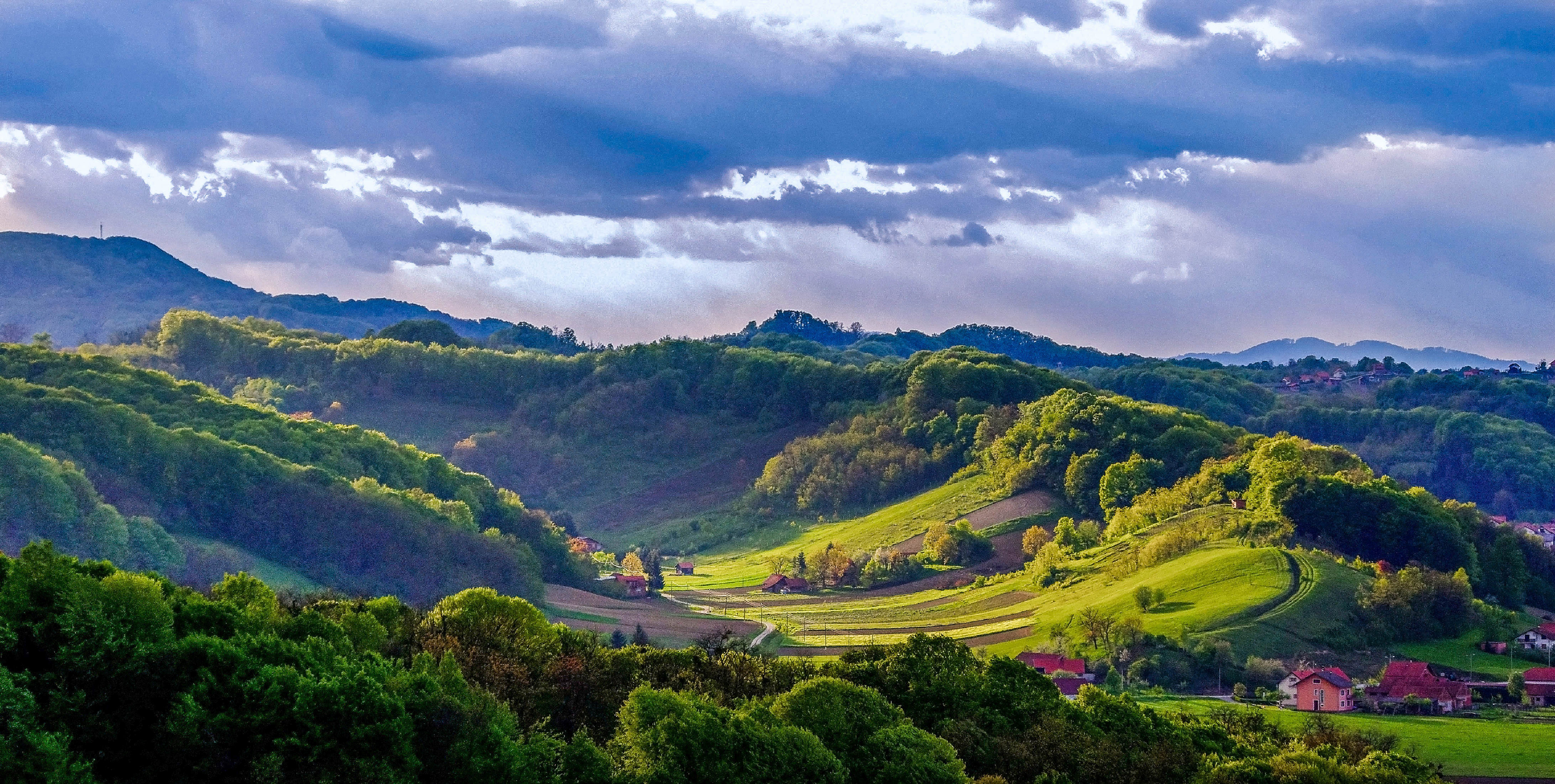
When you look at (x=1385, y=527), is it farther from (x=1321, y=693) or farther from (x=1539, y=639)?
(x=1321, y=693)

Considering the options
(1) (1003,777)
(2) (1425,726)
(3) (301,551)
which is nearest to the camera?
(1) (1003,777)

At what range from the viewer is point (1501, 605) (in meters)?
116

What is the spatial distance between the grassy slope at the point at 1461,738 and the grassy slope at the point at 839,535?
76.0 metres

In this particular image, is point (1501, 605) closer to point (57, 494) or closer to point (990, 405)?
point (990, 405)

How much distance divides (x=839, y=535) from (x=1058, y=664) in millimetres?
81813

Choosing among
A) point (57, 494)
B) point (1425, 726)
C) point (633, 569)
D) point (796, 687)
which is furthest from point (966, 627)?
point (796, 687)

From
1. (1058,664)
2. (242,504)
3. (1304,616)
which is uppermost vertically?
(1304,616)

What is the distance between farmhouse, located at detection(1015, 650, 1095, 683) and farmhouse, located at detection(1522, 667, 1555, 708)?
25.1 metres

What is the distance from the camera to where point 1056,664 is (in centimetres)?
8950

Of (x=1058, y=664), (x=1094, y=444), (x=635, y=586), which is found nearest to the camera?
(x=1058, y=664)

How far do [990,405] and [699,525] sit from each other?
41515 mm

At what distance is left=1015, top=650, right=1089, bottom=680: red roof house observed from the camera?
88438mm

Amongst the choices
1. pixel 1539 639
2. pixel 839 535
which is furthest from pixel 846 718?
pixel 839 535

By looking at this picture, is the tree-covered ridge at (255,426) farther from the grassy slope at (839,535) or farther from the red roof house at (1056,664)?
the red roof house at (1056,664)
